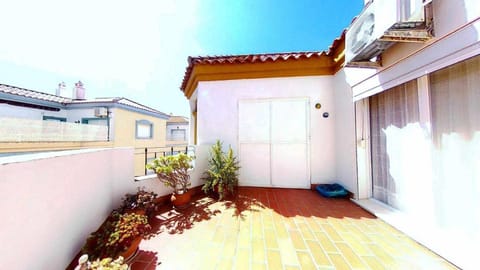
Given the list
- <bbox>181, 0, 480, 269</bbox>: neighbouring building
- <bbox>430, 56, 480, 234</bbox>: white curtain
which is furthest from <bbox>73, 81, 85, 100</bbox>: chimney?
<bbox>430, 56, 480, 234</bbox>: white curtain

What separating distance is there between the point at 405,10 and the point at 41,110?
1287 cm

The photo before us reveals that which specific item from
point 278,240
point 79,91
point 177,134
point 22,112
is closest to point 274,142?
point 278,240

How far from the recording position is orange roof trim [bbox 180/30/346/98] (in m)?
3.96

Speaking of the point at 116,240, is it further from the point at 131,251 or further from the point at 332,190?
the point at 332,190

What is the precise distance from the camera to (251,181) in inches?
171

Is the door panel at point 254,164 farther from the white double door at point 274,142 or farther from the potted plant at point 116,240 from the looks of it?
the potted plant at point 116,240

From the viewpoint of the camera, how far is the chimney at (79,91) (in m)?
9.20

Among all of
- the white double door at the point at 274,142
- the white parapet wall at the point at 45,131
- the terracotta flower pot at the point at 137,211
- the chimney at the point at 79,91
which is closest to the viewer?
the terracotta flower pot at the point at 137,211

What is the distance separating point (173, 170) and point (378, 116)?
13.9 feet

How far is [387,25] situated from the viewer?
193 centimetres

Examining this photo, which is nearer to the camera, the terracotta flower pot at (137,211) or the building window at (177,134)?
the terracotta flower pot at (137,211)

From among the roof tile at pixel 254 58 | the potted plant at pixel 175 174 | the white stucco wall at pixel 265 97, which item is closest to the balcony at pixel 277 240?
the potted plant at pixel 175 174

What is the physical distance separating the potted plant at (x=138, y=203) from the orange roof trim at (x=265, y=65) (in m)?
3.22

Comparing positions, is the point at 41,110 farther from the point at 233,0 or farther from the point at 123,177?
the point at 233,0
